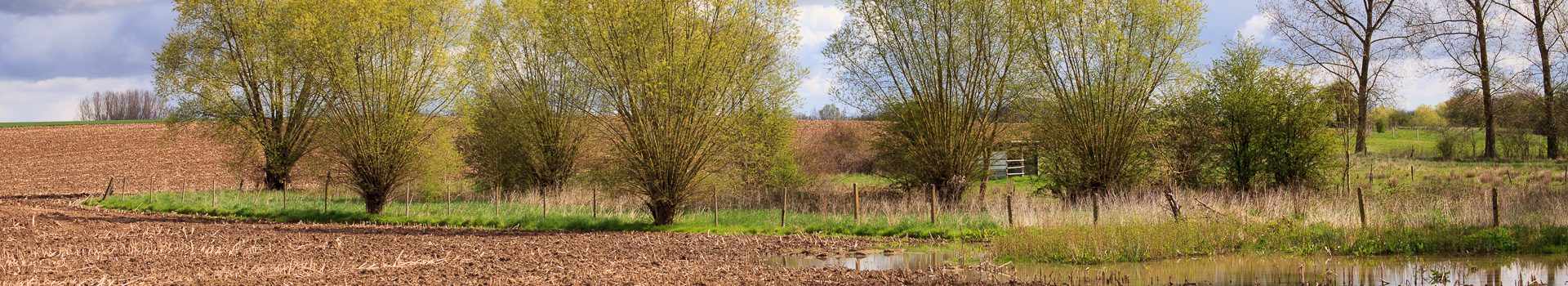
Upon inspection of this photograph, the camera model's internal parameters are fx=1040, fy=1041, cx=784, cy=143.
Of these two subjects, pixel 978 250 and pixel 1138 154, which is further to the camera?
pixel 1138 154

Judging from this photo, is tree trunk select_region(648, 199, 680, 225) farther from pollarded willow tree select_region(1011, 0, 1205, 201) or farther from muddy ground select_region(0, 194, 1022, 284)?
pollarded willow tree select_region(1011, 0, 1205, 201)

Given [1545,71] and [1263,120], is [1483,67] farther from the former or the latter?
Answer: [1263,120]

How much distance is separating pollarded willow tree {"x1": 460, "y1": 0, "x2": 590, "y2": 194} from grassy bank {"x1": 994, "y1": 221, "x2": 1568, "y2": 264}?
1803cm

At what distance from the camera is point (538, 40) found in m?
29.4

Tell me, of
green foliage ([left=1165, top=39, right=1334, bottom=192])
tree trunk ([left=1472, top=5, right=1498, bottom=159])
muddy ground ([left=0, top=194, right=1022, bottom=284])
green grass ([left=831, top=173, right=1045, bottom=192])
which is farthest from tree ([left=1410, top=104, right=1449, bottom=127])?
muddy ground ([left=0, top=194, right=1022, bottom=284])

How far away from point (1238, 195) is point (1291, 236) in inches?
329

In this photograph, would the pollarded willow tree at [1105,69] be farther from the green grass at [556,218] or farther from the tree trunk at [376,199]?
the tree trunk at [376,199]

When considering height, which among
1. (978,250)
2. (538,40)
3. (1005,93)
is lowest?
(978,250)

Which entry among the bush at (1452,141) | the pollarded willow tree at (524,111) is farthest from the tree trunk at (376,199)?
the bush at (1452,141)

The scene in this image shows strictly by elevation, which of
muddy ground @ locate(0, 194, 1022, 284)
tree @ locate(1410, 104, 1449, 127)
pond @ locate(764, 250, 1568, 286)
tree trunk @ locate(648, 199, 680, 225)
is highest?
tree @ locate(1410, 104, 1449, 127)

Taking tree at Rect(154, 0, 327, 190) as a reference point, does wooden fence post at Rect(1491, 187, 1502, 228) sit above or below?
below

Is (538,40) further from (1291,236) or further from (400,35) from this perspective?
(1291,236)

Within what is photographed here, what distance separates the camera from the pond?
11.9 metres

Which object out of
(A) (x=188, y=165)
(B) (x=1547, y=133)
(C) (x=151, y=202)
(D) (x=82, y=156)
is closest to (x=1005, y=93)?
(B) (x=1547, y=133)
